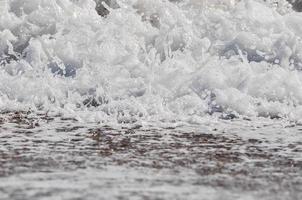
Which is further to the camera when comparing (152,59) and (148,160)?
(152,59)

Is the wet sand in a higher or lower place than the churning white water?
lower

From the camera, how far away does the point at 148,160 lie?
3.26 m

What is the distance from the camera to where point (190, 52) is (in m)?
5.99

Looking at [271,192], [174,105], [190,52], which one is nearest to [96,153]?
[271,192]

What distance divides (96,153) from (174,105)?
1.53m

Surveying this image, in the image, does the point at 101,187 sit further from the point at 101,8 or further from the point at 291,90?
the point at 101,8

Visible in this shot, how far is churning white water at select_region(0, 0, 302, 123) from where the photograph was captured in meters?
4.88

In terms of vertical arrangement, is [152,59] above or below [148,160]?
above

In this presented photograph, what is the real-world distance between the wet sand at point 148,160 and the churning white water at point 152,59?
0.44m

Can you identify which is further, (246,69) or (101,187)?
(246,69)

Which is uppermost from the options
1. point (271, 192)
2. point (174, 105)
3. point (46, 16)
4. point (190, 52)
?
point (46, 16)

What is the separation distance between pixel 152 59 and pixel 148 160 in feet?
8.67

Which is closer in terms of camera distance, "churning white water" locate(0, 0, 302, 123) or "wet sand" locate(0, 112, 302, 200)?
"wet sand" locate(0, 112, 302, 200)

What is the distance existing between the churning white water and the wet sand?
17.3 inches
